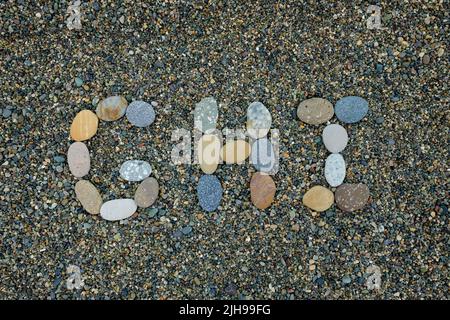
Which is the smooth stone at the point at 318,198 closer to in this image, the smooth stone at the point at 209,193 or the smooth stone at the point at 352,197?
the smooth stone at the point at 352,197

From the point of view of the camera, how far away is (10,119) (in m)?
1.28

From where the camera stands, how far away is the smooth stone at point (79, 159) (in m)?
1.26

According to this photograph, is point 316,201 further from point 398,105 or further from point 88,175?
point 88,175

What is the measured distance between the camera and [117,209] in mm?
1254

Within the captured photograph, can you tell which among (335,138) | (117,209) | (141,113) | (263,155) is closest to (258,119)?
(263,155)

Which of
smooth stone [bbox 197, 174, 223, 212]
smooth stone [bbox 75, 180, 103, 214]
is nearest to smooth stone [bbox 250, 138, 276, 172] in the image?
smooth stone [bbox 197, 174, 223, 212]

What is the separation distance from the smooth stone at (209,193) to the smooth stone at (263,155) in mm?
119

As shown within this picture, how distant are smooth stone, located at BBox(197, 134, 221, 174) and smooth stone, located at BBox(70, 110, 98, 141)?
0.97ft

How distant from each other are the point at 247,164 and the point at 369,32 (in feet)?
1.62

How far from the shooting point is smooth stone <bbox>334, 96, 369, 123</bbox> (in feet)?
4.11

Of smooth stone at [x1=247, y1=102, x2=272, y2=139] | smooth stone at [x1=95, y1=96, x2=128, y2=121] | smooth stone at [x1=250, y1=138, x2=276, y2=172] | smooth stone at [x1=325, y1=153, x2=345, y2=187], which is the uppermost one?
smooth stone at [x1=95, y1=96, x2=128, y2=121]

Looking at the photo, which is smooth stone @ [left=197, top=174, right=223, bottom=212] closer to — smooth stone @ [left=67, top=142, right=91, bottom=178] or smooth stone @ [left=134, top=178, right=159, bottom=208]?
smooth stone @ [left=134, top=178, right=159, bottom=208]

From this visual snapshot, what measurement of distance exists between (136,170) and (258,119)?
1.18ft

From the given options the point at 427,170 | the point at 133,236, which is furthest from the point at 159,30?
the point at 427,170
